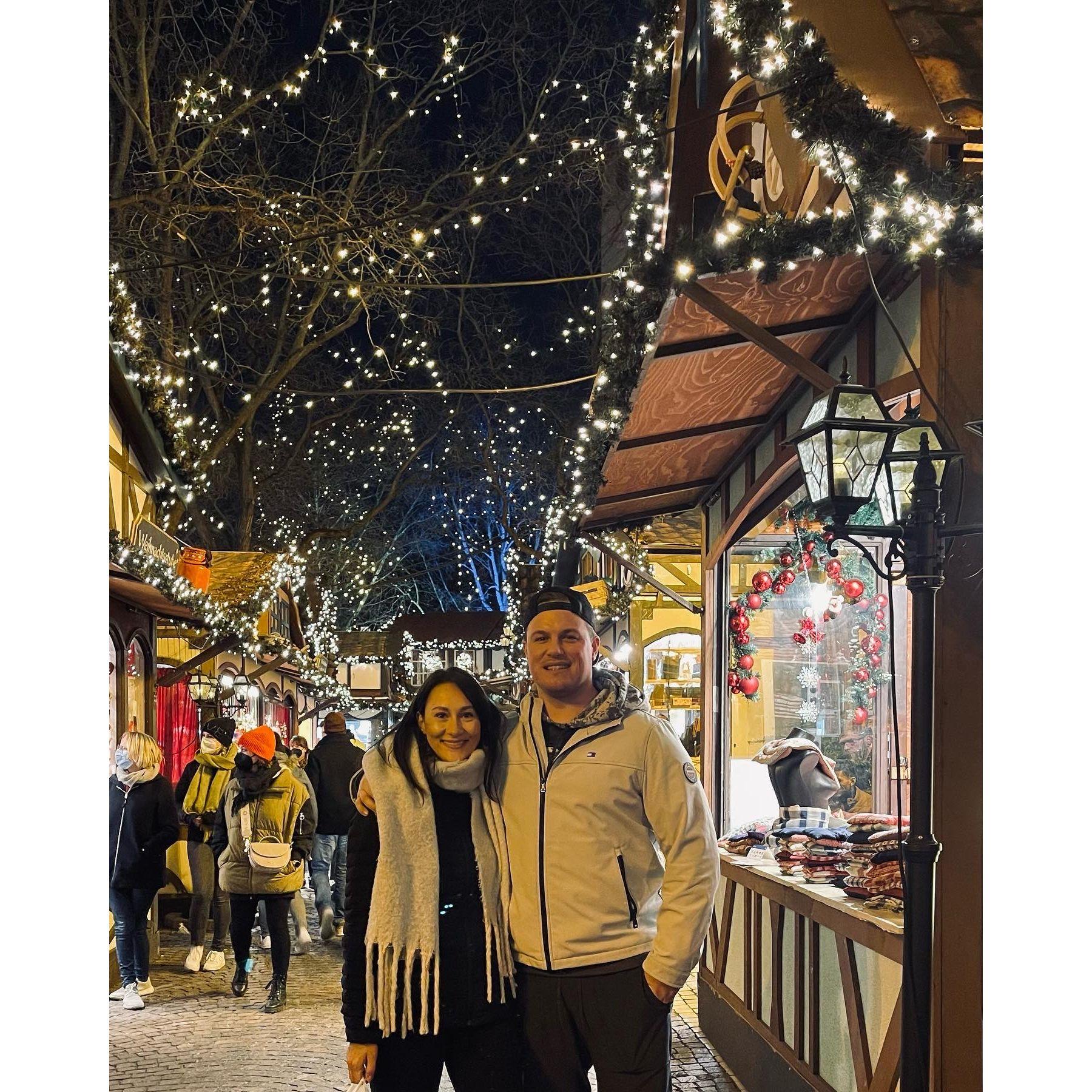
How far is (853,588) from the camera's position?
8008 mm

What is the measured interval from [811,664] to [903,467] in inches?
251

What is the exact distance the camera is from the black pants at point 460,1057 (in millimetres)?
3652

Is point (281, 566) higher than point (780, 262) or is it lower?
lower

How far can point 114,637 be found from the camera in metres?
12.5

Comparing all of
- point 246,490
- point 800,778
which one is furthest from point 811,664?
point 246,490

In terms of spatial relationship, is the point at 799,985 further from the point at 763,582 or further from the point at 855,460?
the point at 763,582

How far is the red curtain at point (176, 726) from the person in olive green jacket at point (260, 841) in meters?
8.03

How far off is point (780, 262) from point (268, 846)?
5580 millimetres

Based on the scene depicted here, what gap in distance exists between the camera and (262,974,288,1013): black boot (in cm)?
790

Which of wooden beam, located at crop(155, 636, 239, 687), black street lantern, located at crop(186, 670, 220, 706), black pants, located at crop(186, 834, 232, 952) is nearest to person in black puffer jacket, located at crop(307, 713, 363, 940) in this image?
black pants, located at crop(186, 834, 232, 952)

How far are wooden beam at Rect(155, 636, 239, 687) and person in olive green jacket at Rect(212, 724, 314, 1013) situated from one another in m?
6.67

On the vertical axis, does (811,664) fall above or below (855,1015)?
above
